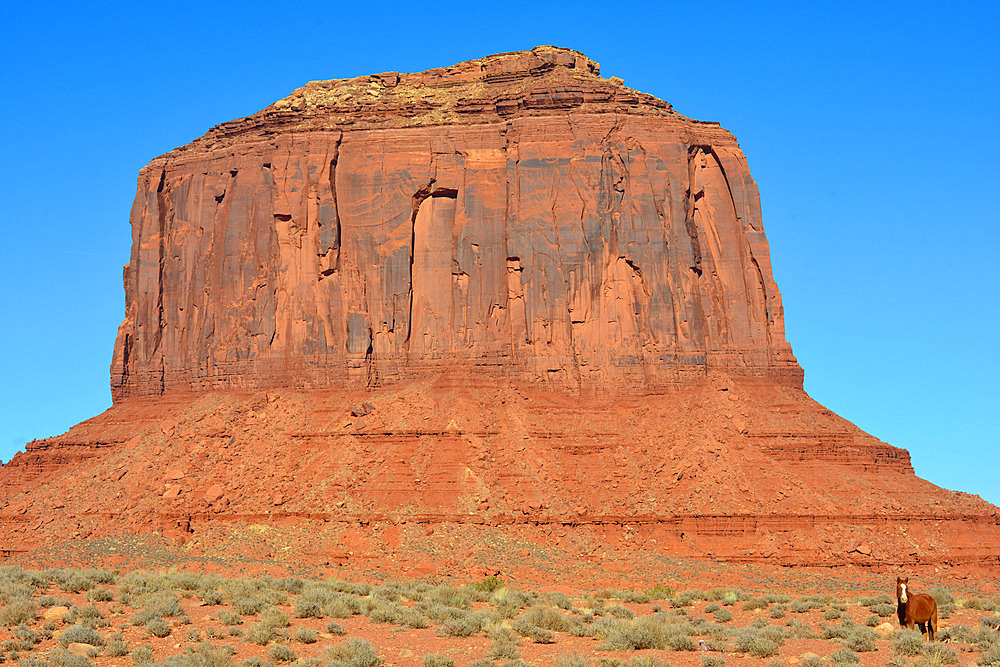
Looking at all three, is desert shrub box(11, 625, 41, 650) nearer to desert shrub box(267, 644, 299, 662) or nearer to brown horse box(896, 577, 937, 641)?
desert shrub box(267, 644, 299, 662)

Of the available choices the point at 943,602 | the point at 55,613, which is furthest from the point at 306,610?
the point at 943,602

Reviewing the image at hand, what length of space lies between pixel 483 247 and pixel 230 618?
131 ft

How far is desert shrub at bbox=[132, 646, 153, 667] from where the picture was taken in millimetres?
22269

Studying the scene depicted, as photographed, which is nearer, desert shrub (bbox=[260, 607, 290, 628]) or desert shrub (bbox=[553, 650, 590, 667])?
desert shrub (bbox=[553, 650, 590, 667])

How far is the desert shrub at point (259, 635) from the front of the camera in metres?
24.5

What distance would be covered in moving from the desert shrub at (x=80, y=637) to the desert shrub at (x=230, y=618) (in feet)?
10.4

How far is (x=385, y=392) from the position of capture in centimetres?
6147

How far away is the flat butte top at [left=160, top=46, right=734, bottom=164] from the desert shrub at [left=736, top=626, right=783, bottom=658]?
43377 mm

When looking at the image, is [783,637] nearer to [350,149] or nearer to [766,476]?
[766,476]

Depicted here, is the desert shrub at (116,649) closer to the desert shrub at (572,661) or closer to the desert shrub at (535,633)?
the desert shrub at (572,661)

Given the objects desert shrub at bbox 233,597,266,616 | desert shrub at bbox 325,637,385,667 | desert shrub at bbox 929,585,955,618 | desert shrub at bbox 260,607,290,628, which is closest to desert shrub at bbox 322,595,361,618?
desert shrub at bbox 260,607,290,628

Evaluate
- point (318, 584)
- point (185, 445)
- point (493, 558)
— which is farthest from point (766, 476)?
point (185, 445)

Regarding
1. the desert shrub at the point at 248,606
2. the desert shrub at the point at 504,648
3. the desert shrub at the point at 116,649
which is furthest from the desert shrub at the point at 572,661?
the desert shrub at the point at 116,649

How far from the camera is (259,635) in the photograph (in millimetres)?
24500
